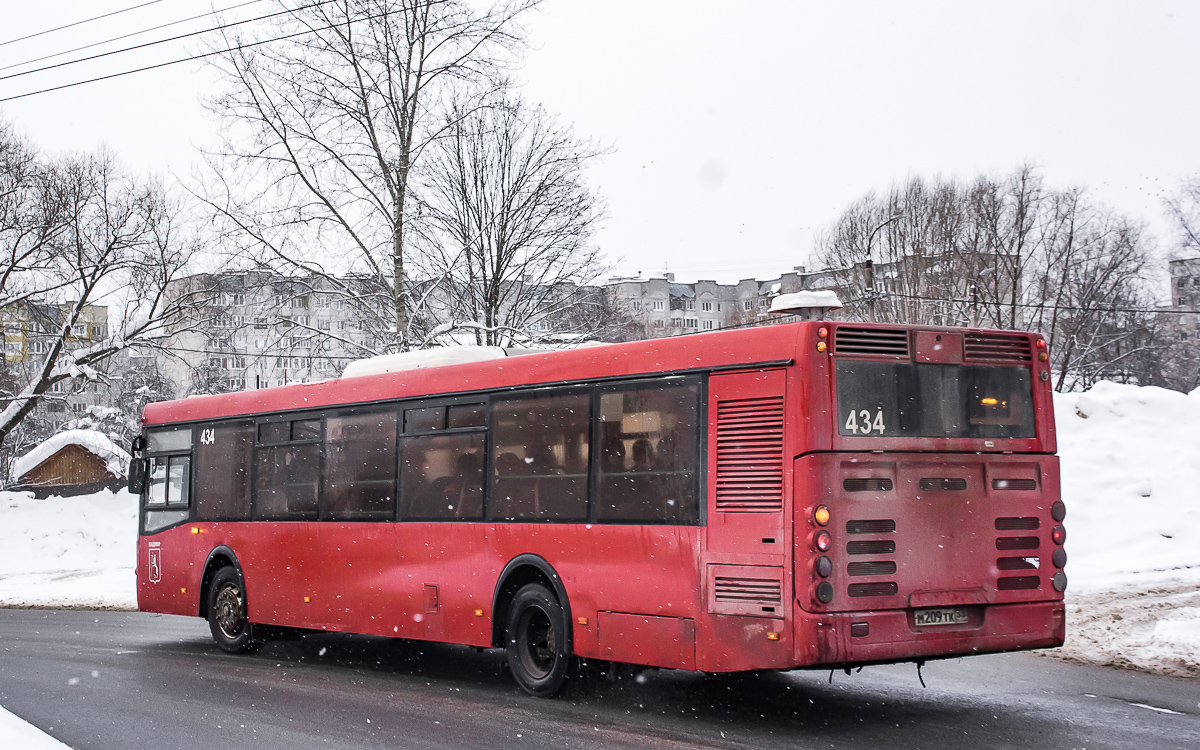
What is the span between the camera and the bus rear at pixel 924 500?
25.1ft

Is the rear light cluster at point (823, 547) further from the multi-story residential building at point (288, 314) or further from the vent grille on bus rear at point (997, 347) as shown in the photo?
the multi-story residential building at point (288, 314)

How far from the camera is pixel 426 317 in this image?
96.6ft

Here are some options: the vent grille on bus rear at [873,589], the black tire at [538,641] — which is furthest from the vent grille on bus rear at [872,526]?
the black tire at [538,641]

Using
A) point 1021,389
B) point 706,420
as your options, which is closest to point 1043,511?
point 1021,389

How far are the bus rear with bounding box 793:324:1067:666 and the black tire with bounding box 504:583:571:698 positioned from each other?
8.06 ft

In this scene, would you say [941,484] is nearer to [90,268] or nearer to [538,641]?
[538,641]

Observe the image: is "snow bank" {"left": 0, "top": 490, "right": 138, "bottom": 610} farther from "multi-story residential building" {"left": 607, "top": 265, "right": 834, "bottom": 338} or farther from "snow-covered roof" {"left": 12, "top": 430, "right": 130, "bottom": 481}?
"multi-story residential building" {"left": 607, "top": 265, "right": 834, "bottom": 338}

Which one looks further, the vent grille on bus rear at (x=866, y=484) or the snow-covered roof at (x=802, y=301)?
the snow-covered roof at (x=802, y=301)

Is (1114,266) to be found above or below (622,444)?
above

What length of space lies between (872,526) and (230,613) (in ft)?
28.8

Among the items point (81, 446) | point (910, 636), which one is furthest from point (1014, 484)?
point (81, 446)

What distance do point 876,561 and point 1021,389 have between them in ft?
6.14

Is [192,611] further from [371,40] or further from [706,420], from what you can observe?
[371,40]

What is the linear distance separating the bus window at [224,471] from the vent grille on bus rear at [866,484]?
798 centimetres
